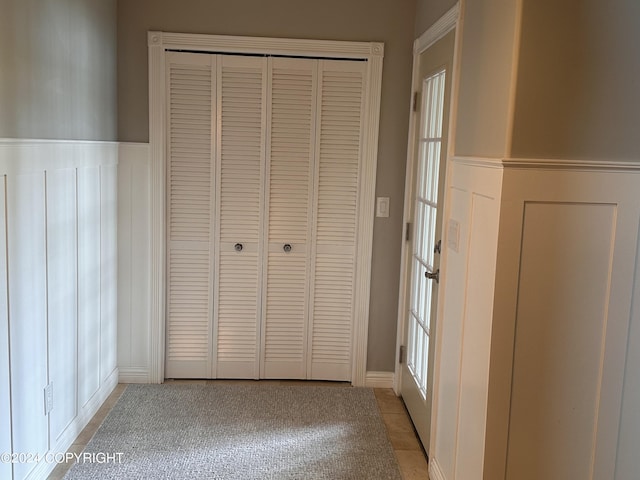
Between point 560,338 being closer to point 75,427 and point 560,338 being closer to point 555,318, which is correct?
point 555,318

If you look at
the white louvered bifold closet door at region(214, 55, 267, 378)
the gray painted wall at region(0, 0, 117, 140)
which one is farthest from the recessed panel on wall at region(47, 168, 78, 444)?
the white louvered bifold closet door at region(214, 55, 267, 378)

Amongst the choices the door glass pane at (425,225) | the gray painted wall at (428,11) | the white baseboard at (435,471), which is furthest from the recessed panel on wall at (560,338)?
the gray painted wall at (428,11)

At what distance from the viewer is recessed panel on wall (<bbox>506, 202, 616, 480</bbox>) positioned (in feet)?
6.46

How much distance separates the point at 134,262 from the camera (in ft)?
11.8

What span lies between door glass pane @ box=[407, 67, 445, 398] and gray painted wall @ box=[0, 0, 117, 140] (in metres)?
1.71

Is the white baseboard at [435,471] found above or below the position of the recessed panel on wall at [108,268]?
below

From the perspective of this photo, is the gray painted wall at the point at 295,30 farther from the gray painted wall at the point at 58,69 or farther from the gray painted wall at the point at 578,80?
the gray painted wall at the point at 578,80

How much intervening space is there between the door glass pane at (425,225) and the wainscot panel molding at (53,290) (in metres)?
1.70

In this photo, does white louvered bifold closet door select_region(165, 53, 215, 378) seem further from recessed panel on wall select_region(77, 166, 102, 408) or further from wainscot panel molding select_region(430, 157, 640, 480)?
wainscot panel molding select_region(430, 157, 640, 480)

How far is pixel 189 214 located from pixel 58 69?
1185 mm

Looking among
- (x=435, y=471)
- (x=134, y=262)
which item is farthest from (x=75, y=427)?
(x=435, y=471)

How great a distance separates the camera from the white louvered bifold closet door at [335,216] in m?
3.59

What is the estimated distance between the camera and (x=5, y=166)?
7.01 ft

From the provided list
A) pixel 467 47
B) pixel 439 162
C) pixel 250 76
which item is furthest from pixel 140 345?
pixel 467 47
